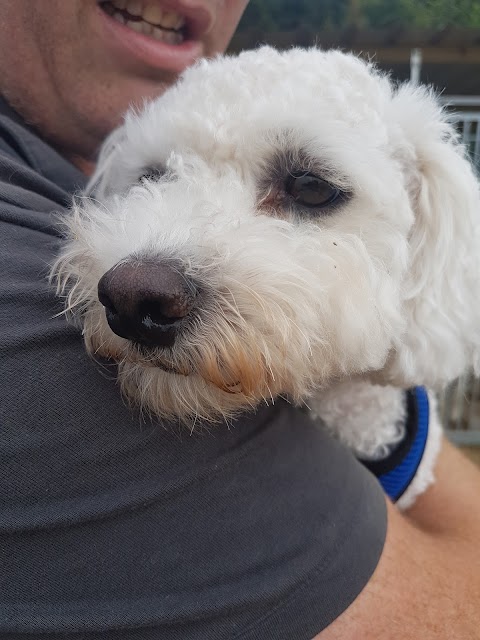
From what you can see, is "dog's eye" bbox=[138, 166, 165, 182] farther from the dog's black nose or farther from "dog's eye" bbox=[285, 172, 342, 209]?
the dog's black nose

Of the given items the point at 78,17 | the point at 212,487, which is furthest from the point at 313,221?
the point at 78,17

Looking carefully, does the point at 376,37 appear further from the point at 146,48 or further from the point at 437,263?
the point at 437,263

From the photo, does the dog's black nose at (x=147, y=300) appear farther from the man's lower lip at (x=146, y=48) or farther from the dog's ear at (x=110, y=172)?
the man's lower lip at (x=146, y=48)

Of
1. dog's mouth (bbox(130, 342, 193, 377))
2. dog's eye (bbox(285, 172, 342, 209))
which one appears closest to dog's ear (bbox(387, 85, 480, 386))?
dog's eye (bbox(285, 172, 342, 209))

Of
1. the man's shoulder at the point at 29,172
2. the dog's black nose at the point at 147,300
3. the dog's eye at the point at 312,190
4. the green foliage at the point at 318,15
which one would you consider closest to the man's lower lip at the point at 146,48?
the man's shoulder at the point at 29,172

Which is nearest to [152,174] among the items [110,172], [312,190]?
[110,172]

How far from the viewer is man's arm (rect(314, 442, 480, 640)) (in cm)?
103

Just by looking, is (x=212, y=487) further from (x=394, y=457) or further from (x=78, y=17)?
(x=78, y=17)

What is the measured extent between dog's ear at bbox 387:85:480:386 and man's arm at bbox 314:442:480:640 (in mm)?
360

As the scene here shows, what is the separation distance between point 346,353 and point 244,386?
0.26m

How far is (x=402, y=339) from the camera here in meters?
1.25

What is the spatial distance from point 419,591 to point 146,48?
5.34ft

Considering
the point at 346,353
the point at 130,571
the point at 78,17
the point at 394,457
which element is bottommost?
the point at 130,571

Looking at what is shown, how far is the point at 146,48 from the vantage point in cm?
169
